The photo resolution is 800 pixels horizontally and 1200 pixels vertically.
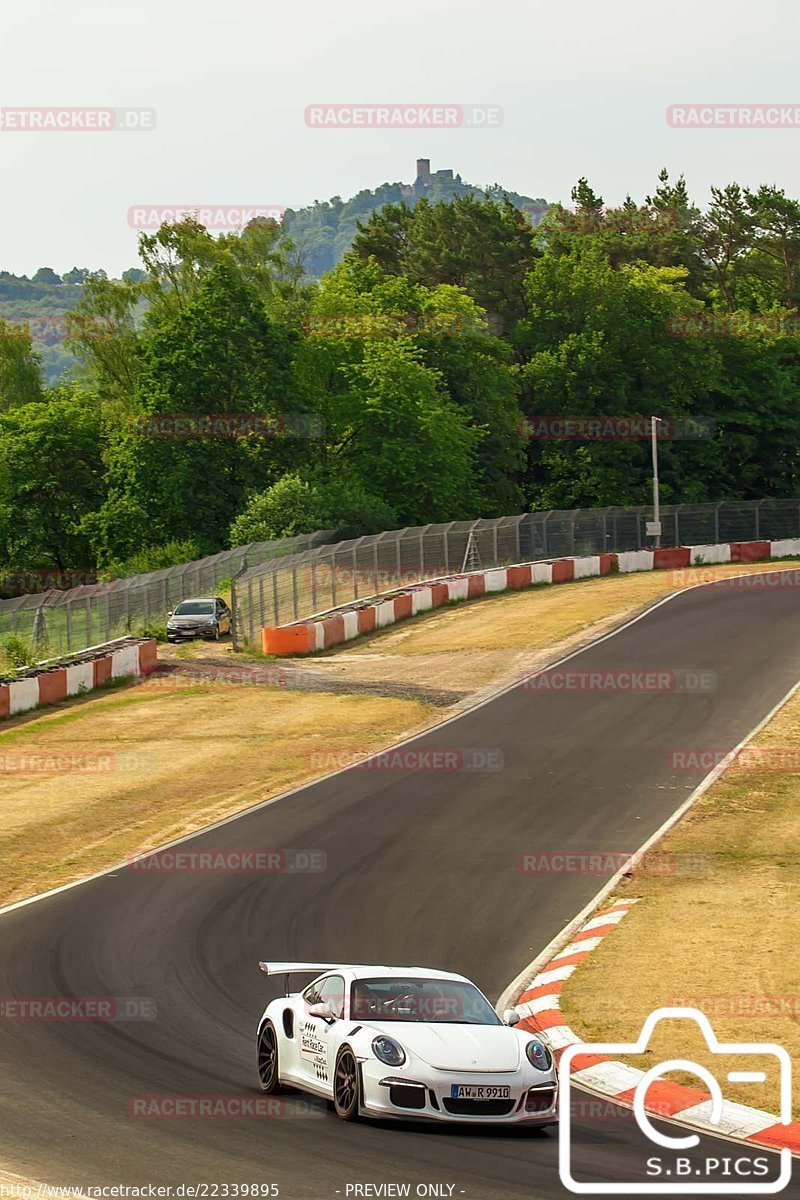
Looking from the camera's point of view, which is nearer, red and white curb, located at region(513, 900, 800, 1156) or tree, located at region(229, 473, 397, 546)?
red and white curb, located at region(513, 900, 800, 1156)

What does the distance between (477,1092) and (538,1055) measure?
72 cm

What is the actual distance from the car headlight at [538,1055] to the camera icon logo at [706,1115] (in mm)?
252

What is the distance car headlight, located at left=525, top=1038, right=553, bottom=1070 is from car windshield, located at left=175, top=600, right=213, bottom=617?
143ft

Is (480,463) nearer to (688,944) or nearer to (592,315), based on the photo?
(592,315)

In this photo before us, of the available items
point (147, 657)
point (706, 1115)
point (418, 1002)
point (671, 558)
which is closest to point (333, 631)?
point (147, 657)

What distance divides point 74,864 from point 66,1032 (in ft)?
30.7

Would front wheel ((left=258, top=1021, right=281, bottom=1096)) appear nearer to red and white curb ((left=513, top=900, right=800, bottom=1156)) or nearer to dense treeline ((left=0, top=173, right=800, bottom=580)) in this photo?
red and white curb ((left=513, top=900, right=800, bottom=1156))

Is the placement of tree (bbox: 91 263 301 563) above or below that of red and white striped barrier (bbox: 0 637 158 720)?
above

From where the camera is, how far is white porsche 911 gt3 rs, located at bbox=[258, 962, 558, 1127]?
490 inches

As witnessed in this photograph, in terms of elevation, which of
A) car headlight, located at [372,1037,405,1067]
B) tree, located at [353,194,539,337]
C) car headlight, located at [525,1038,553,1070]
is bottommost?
car headlight, located at [525,1038,553,1070]

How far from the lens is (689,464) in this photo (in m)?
94.7

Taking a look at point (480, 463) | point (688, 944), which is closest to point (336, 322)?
point (480, 463)

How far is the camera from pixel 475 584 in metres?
59.8

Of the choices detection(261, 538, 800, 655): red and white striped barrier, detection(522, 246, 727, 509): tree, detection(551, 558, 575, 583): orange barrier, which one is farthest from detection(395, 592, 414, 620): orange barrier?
detection(522, 246, 727, 509): tree
